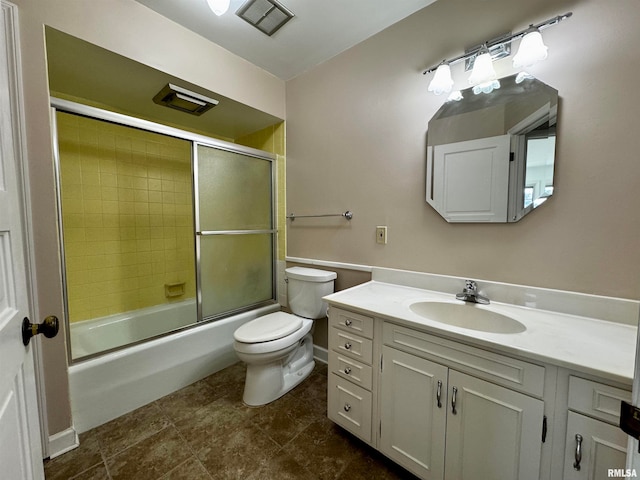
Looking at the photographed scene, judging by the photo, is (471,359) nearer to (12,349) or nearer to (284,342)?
(284,342)

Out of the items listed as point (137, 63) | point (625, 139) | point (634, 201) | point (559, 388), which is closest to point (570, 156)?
point (625, 139)

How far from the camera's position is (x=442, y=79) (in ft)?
4.51

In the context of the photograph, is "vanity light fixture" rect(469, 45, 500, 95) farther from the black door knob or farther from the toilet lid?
the black door knob

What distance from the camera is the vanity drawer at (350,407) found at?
1.25 meters

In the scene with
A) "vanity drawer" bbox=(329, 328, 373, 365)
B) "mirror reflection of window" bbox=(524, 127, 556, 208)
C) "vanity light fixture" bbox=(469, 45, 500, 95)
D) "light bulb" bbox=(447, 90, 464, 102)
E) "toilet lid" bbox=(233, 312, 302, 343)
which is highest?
"vanity light fixture" bbox=(469, 45, 500, 95)

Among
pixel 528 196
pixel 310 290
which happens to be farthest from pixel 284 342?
pixel 528 196

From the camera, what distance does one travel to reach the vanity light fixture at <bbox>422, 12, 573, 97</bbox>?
3.66 feet

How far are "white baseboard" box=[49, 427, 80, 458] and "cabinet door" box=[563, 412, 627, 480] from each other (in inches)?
84.0

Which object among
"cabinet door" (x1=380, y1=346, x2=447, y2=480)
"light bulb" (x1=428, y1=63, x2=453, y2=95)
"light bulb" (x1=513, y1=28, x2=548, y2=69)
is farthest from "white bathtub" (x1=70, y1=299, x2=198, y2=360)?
"light bulb" (x1=513, y1=28, x2=548, y2=69)

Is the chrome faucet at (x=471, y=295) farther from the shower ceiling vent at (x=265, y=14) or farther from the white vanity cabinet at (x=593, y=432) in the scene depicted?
the shower ceiling vent at (x=265, y=14)

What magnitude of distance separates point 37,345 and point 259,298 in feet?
4.74

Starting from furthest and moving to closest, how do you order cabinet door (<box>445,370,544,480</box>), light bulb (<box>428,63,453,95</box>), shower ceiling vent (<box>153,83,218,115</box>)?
1. shower ceiling vent (<box>153,83,218,115</box>)
2. light bulb (<box>428,63,453,95</box>)
3. cabinet door (<box>445,370,544,480</box>)

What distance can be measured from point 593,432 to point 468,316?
579 mm

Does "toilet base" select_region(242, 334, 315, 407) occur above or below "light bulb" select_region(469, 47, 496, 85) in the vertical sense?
below
